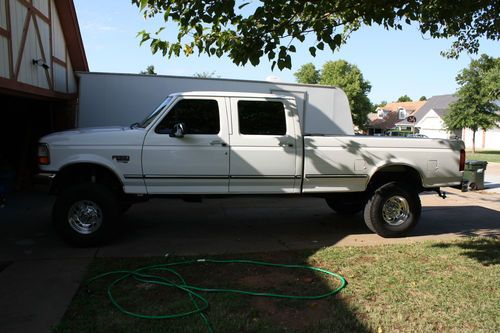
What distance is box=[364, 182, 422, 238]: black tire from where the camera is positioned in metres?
7.19

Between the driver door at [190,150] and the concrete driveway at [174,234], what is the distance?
89 centimetres

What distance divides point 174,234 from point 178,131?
1854mm

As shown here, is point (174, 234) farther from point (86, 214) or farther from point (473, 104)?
point (473, 104)

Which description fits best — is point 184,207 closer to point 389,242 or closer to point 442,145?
point 389,242

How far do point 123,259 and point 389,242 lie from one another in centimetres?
394

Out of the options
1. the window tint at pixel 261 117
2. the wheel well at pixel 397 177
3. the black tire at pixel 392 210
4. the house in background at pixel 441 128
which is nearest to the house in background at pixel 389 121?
the house in background at pixel 441 128

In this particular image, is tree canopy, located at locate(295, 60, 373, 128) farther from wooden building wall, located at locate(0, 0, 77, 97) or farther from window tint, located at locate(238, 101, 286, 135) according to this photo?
window tint, located at locate(238, 101, 286, 135)

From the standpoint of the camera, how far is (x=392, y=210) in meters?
7.34

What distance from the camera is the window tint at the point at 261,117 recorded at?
6652 mm

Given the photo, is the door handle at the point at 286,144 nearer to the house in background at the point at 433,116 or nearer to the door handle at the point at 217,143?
the door handle at the point at 217,143

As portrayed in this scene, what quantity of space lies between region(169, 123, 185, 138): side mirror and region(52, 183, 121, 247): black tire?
1199mm

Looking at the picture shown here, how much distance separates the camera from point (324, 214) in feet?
30.2

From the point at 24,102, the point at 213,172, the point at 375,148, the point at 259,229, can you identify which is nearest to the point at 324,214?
the point at 259,229

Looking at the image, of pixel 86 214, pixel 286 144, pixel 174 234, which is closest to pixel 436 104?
pixel 286 144
